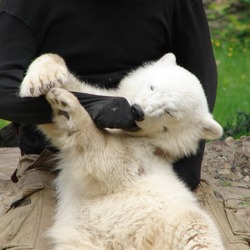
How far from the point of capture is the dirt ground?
582cm

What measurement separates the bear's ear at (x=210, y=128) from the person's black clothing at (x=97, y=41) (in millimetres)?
195

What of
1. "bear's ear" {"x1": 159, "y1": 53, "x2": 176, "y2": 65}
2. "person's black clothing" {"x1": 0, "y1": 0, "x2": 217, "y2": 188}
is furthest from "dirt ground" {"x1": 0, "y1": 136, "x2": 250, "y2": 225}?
"bear's ear" {"x1": 159, "y1": 53, "x2": 176, "y2": 65}

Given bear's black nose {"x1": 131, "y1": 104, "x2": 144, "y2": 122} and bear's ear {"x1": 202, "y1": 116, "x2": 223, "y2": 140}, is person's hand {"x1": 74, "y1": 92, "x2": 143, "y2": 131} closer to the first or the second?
bear's black nose {"x1": 131, "y1": 104, "x2": 144, "y2": 122}

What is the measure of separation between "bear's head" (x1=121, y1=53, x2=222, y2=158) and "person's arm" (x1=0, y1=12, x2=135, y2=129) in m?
0.14

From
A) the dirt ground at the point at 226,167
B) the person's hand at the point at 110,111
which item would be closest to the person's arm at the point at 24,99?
the person's hand at the point at 110,111

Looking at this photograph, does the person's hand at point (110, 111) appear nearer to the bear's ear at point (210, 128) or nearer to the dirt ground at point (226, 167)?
the bear's ear at point (210, 128)

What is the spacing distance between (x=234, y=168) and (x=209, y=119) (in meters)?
2.20

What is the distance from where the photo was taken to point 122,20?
14.3 ft

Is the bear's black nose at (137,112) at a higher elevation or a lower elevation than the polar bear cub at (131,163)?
higher

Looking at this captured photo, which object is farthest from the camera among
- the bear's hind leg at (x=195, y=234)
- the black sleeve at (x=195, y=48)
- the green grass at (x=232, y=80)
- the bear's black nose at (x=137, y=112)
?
the green grass at (x=232, y=80)

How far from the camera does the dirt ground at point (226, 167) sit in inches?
229

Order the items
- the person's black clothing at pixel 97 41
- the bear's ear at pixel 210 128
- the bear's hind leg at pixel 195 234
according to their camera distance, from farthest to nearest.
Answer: the bear's ear at pixel 210 128
the person's black clothing at pixel 97 41
the bear's hind leg at pixel 195 234

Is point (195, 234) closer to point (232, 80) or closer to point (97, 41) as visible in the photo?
point (97, 41)

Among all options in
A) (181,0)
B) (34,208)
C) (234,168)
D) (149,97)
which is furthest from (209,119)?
(234,168)
